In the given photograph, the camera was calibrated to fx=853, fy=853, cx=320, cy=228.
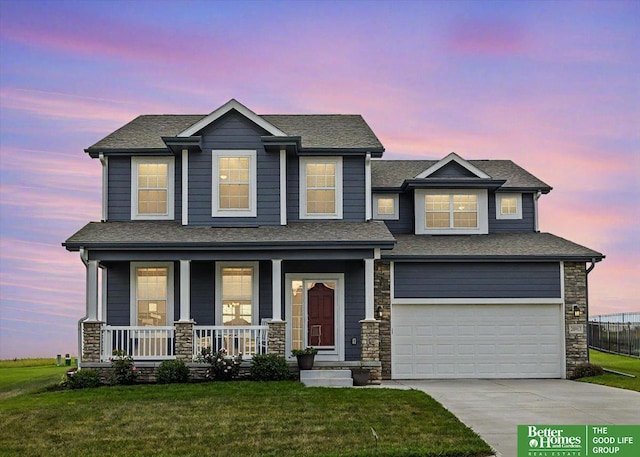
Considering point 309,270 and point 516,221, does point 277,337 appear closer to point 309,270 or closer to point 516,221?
point 309,270

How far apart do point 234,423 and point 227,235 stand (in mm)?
7942

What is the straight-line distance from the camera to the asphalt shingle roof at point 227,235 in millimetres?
21891

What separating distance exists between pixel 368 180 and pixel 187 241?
5512 millimetres

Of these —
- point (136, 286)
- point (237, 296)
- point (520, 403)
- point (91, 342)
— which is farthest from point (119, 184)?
point (520, 403)

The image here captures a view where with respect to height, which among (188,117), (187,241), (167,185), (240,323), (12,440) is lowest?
(12,440)

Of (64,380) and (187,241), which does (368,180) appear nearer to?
(187,241)

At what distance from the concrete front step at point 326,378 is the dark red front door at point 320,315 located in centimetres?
240

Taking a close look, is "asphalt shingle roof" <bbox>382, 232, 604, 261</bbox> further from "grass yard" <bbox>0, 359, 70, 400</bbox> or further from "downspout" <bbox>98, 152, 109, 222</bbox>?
"grass yard" <bbox>0, 359, 70, 400</bbox>

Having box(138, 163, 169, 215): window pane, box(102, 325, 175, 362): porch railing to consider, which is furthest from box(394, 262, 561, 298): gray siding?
box(138, 163, 169, 215): window pane

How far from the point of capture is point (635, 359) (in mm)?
31703

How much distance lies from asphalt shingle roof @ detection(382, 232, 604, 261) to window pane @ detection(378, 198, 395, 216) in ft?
3.37

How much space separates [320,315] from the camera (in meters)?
23.8

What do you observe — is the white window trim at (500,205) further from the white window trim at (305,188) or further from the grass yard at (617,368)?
the white window trim at (305,188)

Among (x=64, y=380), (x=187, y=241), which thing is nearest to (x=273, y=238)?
(x=187, y=241)
